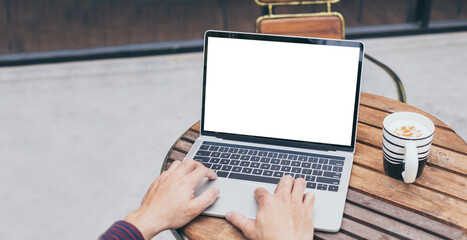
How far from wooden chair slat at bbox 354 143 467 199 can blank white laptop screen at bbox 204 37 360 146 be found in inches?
3.5

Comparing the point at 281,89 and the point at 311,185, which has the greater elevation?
the point at 281,89

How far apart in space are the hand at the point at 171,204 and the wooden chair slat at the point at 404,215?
1.21ft

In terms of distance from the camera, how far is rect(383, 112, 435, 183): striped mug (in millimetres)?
1125

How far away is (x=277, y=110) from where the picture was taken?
132 centimetres

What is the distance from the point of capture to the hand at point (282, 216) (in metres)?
1.00

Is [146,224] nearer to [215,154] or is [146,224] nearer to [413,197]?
[215,154]

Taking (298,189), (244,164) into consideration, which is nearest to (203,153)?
(244,164)

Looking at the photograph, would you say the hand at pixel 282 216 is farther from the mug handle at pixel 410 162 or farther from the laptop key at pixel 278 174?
the mug handle at pixel 410 162

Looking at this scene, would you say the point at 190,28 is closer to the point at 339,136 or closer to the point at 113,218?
the point at 113,218

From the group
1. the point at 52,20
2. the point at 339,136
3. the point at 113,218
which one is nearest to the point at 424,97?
the point at 339,136

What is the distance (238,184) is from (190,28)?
2.84 meters

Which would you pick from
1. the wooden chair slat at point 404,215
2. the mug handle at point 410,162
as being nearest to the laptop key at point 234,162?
the wooden chair slat at point 404,215

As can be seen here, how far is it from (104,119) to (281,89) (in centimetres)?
178

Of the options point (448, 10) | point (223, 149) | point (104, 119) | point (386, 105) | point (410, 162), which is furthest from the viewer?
point (448, 10)
